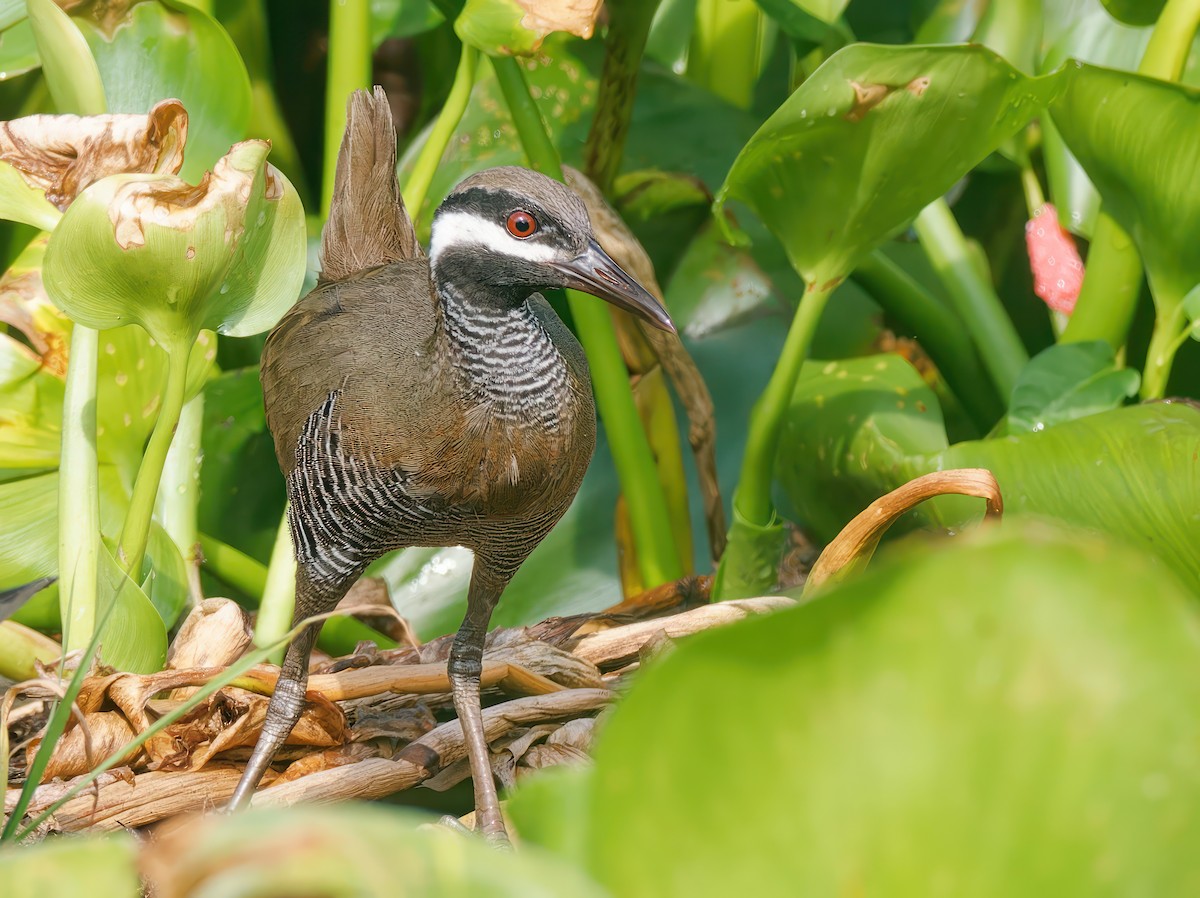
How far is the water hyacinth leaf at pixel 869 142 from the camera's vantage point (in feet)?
4.91

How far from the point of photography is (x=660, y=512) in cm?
207

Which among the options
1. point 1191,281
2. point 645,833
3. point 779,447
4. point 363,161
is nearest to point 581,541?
point 779,447

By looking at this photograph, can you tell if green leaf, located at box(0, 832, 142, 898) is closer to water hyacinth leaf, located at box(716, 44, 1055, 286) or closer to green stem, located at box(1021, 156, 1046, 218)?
water hyacinth leaf, located at box(716, 44, 1055, 286)

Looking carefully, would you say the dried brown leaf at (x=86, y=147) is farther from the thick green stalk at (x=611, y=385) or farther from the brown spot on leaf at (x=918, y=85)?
the brown spot on leaf at (x=918, y=85)

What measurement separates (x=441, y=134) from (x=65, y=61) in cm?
56

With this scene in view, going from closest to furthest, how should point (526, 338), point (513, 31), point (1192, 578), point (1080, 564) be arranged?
point (1080, 564) < point (526, 338) < point (1192, 578) < point (513, 31)

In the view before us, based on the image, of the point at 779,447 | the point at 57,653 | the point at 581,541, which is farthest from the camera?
the point at 581,541

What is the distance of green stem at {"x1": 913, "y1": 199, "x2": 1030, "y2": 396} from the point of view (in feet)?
6.86

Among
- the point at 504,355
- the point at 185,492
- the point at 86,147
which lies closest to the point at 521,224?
the point at 504,355

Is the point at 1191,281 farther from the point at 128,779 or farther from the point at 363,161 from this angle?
the point at 128,779

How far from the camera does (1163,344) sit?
1.82 metres

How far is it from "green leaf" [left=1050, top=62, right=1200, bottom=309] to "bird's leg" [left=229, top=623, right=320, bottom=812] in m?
1.27

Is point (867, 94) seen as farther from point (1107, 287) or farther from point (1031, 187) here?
point (1031, 187)

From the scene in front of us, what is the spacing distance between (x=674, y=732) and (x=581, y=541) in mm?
1775
